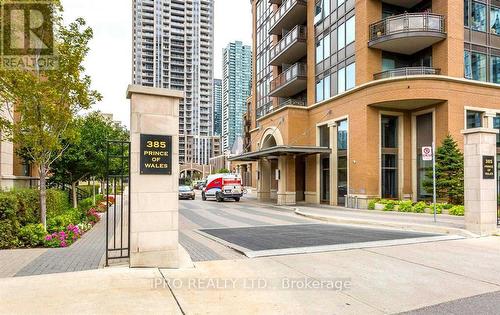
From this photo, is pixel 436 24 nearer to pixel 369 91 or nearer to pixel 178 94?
pixel 369 91

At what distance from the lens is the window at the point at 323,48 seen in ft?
92.7

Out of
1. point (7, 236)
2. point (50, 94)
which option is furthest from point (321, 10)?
point (7, 236)

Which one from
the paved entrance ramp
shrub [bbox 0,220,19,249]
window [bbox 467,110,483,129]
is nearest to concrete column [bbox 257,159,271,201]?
window [bbox 467,110,483,129]

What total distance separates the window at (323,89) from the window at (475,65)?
9399mm

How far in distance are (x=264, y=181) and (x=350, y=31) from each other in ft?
54.6

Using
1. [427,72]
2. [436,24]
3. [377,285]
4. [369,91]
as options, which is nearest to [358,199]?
[369,91]

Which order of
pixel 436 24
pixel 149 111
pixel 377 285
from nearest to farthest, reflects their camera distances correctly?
pixel 377 285
pixel 149 111
pixel 436 24

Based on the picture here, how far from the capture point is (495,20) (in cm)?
2392

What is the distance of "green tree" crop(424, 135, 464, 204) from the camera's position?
19.3m

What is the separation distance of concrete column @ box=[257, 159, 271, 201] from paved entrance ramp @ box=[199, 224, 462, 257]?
21428mm

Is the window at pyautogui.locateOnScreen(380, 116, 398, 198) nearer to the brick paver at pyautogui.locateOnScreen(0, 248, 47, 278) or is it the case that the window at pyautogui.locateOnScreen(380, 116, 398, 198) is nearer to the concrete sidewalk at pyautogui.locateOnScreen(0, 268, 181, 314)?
the concrete sidewalk at pyautogui.locateOnScreen(0, 268, 181, 314)

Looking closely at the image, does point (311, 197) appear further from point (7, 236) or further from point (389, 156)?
point (7, 236)

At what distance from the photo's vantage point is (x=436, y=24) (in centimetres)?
2178

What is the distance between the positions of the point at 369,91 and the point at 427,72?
12.7 feet
